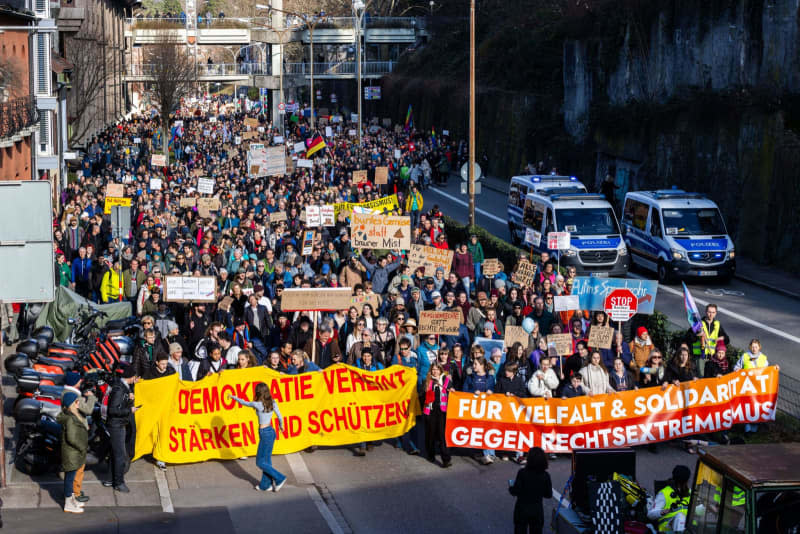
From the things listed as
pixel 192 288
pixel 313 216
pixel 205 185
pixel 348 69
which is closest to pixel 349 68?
pixel 348 69

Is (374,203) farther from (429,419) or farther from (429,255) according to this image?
(429,419)

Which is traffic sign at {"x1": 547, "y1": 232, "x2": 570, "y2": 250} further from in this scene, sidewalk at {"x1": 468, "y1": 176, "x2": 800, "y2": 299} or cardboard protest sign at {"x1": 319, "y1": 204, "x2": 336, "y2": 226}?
sidewalk at {"x1": 468, "y1": 176, "x2": 800, "y2": 299}

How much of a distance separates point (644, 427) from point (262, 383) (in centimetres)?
502

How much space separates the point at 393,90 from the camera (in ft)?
275

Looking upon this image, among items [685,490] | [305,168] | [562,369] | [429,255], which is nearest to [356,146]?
[305,168]

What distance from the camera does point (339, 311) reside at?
18.3m

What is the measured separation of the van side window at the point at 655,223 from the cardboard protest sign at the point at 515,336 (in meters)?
12.3

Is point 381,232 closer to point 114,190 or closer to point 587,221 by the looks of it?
point 587,221

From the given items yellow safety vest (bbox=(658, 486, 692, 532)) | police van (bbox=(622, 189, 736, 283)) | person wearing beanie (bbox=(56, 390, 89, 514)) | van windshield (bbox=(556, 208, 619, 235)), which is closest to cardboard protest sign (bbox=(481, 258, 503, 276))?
van windshield (bbox=(556, 208, 619, 235))

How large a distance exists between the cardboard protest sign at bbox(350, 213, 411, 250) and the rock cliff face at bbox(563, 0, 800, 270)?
12869 millimetres

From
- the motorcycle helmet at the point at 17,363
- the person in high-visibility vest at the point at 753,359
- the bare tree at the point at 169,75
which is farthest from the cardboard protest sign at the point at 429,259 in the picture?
the bare tree at the point at 169,75

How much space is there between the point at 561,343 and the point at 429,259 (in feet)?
18.6

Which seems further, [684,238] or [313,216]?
[684,238]

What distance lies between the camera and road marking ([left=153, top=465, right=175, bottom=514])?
1304 centimetres
